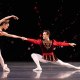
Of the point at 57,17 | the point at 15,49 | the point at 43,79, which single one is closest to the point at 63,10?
the point at 57,17

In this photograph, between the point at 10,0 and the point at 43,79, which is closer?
the point at 43,79

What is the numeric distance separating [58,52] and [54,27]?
2.62ft

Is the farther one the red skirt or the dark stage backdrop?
the dark stage backdrop

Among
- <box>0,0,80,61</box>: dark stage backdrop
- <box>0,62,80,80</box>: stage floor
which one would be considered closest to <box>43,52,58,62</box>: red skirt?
<box>0,62,80,80</box>: stage floor

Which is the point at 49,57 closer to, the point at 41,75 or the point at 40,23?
the point at 41,75

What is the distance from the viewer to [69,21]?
37.4 feet

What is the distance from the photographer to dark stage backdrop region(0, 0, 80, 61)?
11.4 metres

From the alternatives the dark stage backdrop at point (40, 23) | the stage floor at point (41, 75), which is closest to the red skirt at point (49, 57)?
the stage floor at point (41, 75)

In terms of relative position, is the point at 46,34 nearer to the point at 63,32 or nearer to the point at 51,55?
the point at 51,55

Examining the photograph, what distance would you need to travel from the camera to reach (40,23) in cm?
1140

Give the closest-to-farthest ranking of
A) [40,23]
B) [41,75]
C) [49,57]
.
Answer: [41,75] → [49,57] → [40,23]

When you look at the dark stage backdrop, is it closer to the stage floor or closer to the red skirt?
the red skirt

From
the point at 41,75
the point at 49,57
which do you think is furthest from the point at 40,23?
the point at 41,75

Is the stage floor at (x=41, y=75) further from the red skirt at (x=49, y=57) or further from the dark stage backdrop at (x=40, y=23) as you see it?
the dark stage backdrop at (x=40, y=23)
